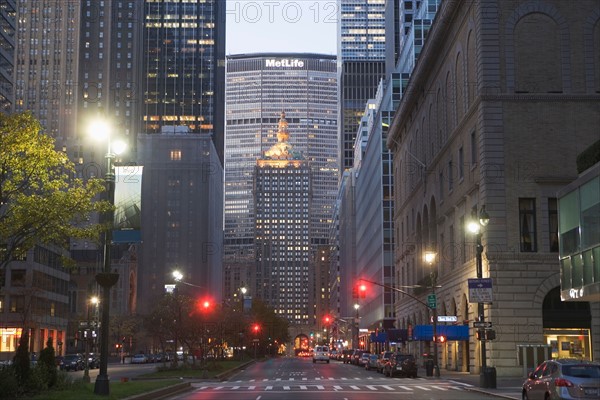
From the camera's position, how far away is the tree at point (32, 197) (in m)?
26.6

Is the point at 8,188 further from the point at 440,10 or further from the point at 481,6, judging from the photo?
the point at 440,10

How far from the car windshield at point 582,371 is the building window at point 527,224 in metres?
31.6

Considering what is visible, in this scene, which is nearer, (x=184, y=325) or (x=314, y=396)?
(x=314, y=396)

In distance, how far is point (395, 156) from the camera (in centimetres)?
10869

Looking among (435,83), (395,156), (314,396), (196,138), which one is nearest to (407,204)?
(395,156)

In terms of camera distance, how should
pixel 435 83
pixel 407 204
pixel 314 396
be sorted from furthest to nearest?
pixel 407 204
pixel 435 83
pixel 314 396

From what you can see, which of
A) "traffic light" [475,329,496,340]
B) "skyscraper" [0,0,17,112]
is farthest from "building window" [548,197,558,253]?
"skyscraper" [0,0,17,112]

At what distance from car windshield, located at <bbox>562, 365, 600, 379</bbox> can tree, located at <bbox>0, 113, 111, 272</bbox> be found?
15590 millimetres

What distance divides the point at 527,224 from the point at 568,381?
3311cm

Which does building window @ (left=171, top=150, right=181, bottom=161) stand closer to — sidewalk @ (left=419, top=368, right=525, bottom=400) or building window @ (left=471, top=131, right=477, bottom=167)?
building window @ (left=471, top=131, right=477, bottom=167)

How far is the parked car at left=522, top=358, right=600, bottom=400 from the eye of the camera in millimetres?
23078

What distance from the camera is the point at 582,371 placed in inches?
940

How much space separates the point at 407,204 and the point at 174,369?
39280 mm

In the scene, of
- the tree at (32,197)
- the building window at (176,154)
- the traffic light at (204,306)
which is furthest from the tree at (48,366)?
the building window at (176,154)
